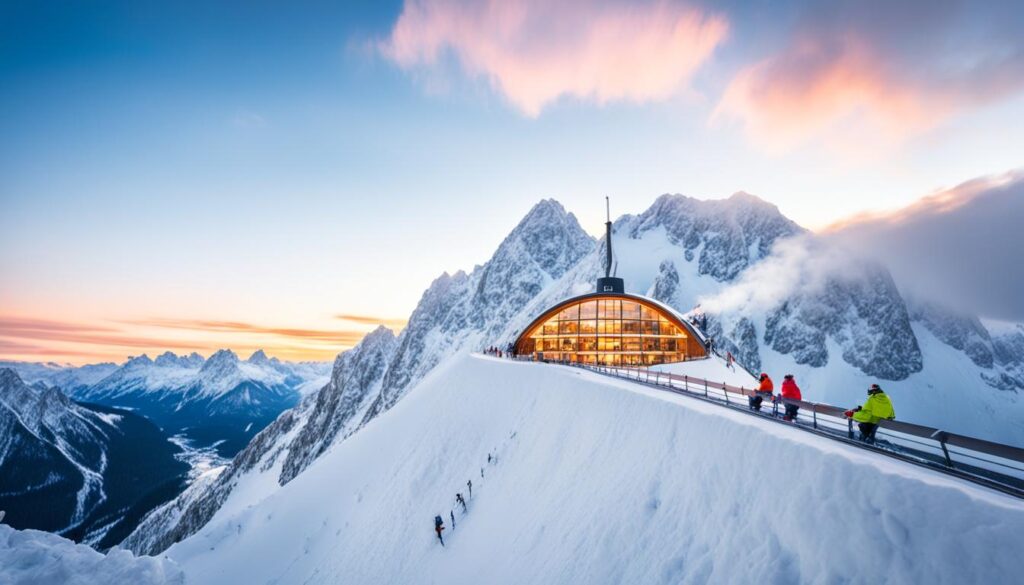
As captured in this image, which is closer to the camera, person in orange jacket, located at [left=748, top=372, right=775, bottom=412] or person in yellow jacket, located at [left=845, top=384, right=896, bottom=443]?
person in yellow jacket, located at [left=845, top=384, right=896, bottom=443]

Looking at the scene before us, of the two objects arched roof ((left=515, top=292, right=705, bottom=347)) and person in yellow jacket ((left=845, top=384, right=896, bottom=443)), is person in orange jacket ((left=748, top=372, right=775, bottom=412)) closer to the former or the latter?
person in yellow jacket ((left=845, top=384, right=896, bottom=443))

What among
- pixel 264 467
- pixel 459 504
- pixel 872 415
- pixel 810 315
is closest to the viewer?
pixel 872 415

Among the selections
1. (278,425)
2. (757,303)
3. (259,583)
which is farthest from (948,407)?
(278,425)

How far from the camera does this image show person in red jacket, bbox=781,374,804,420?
12.1 metres

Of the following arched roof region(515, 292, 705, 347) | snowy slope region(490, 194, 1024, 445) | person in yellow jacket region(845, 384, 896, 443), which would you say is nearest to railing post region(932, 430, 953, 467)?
person in yellow jacket region(845, 384, 896, 443)

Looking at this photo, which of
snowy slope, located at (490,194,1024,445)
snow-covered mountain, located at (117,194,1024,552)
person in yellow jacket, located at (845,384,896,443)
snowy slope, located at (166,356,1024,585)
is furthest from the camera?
snowy slope, located at (490,194,1024,445)

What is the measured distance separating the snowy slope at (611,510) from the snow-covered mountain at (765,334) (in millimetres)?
113194

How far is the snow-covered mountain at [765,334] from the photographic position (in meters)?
134

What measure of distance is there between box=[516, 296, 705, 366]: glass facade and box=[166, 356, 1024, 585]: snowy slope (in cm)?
1372

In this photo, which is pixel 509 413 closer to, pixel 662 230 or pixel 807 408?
pixel 807 408

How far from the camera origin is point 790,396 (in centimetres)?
1328

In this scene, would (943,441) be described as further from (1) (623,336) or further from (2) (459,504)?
(1) (623,336)

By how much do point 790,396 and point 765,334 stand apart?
149376 mm

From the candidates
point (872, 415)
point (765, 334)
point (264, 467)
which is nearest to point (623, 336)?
point (872, 415)
